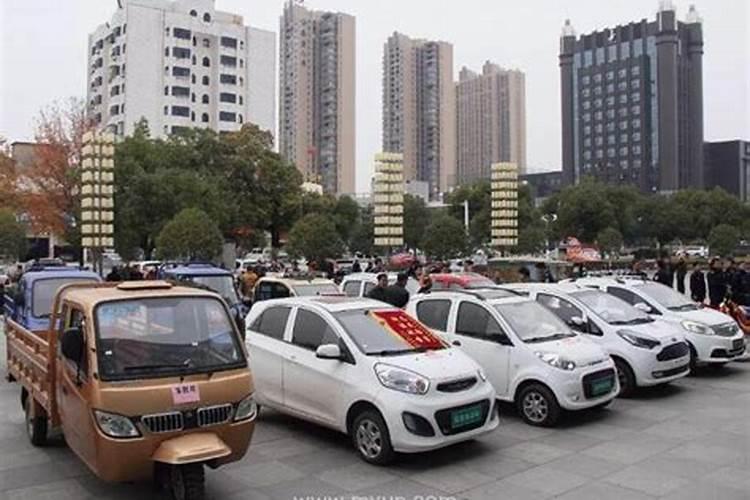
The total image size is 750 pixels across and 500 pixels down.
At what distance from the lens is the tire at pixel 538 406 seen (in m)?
8.38

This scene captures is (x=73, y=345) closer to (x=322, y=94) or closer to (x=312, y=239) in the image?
(x=312, y=239)

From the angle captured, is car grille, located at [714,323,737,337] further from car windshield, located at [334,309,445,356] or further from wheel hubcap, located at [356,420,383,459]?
wheel hubcap, located at [356,420,383,459]

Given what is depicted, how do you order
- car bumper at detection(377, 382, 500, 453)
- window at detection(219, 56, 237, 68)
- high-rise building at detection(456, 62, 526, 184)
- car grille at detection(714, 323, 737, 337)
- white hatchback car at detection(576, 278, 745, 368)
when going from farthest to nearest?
high-rise building at detection(456, 62, 526, 184) → window at detection(219, 56, 237, 68) → car grille at detection(714, 323, 737, 337) → white hatchback car at detection(576, 278, 745, 368) → car bumper at detection(377, 382, 500, 453)

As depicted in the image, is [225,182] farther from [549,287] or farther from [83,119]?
[549,287]

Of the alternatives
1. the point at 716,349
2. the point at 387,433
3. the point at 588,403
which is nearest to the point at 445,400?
the point at 387,433

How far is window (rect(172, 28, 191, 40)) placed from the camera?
80875 mm

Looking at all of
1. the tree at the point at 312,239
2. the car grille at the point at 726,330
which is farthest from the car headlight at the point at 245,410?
the tree at the point at 312,239

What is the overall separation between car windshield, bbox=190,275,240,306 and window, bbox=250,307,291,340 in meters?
5.58

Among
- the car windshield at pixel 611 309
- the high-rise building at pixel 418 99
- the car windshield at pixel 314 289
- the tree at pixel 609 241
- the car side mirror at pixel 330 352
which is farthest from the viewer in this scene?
the high-rise building at pixel 418 99

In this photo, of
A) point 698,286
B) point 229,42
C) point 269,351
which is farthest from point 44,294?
point 229,42

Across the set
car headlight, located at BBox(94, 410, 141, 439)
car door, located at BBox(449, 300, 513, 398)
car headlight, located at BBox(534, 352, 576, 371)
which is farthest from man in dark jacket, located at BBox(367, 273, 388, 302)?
car headlight, located at BBox(94, 410, 141, 439)

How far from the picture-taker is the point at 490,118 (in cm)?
9725

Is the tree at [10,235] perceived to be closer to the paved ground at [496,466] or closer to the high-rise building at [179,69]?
the paved ground at [496,466]

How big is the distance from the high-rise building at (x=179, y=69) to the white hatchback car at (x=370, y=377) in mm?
73055
